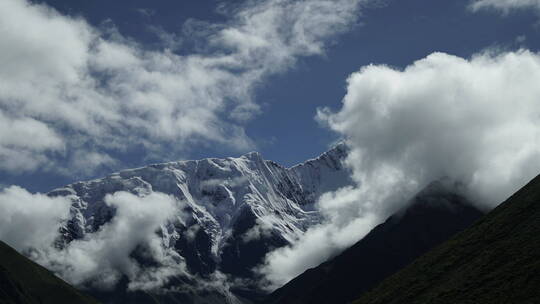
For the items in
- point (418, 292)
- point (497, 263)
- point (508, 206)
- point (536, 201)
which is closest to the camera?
point (497, 263)

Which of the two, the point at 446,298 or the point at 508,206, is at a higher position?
the point at 508,206

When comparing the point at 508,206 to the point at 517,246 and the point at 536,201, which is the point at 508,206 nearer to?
the point at 536,201

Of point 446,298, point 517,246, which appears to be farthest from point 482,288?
point 517,246

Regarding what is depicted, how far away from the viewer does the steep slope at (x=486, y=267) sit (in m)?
127

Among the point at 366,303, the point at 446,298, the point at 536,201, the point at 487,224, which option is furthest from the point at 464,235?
the point at 446,298

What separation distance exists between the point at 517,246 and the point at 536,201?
33.1 meters

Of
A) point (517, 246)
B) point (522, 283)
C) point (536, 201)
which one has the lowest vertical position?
point (522, 283)

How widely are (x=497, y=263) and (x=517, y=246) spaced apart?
8023mm

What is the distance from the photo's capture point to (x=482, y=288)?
440ft

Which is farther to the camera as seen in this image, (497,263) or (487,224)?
(487,224)

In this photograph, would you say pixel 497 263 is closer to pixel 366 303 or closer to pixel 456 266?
pixel 456 266

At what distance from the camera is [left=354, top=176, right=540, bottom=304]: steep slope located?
126938 mm

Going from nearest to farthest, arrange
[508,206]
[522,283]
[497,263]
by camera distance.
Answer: [522,283], [497,263], [508,206]

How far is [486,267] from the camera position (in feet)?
481
